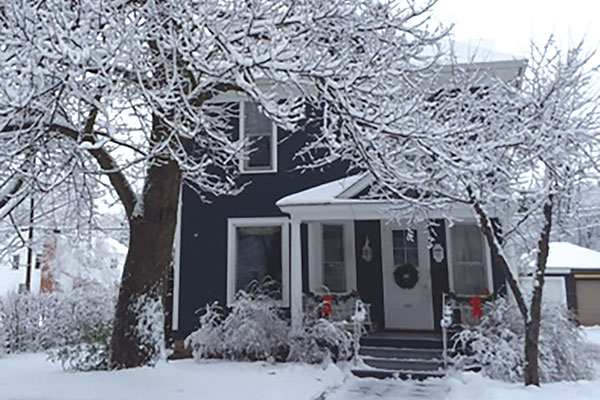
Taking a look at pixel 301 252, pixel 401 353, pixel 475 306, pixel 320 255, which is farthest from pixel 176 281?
pixel 475 306

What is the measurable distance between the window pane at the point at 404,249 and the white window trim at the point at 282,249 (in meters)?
2.52

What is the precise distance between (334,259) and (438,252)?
7.47ft

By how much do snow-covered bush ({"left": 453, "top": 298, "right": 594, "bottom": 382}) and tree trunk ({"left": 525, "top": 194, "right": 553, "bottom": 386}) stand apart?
19.0 inches

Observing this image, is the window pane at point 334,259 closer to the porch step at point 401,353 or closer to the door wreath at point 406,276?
the door wreath at point 406,276

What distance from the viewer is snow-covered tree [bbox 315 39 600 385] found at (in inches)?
240

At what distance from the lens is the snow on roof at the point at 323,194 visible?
9250 mm

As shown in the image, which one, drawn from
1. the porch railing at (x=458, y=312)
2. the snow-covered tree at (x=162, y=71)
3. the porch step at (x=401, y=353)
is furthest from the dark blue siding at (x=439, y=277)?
the snow-covered tree at (x=162, y=71)

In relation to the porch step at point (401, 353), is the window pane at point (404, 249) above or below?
above

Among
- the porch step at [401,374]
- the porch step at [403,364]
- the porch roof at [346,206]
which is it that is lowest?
the porch step at [401,374]

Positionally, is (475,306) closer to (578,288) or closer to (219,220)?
(219,220)

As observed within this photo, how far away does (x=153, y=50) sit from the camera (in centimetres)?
588

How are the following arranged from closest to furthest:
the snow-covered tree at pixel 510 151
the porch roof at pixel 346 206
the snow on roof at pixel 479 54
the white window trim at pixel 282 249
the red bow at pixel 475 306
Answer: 1. the snow-covered tree at pixel 510 151
2. the red bow at pixel 475 306
3. the porch roof at pixel 346 206
4. the snow on roof at pixel 479 54
5. the white window trim at pixel 282 249

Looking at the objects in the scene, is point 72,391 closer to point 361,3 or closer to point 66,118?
point 66,118

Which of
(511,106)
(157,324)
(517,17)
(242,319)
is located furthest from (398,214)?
(157,324)
